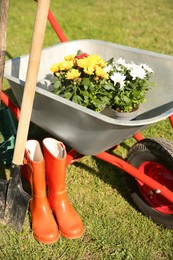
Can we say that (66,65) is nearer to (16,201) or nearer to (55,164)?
(55,164)

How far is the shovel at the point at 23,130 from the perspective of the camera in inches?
70.6

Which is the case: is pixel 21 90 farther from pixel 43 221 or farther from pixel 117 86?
pixel 43 221

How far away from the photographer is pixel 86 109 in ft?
6.10

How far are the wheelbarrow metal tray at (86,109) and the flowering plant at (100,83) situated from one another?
6.1 inches

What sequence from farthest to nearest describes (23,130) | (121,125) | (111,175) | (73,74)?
(111,175), (73,74), (23,130), (121,125)

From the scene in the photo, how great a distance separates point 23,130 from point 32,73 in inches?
11.5

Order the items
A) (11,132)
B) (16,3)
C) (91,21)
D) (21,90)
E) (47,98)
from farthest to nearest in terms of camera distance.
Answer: (16,3)
(91,21)
(11,132)
(21,90)
(47,98)

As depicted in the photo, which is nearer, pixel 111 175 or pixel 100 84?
pixel 100 84

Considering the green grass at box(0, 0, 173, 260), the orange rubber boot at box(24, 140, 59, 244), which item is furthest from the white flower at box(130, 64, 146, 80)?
the green grass at box(0, 0, 173, 260)

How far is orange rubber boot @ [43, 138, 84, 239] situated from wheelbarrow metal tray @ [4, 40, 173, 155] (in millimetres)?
64

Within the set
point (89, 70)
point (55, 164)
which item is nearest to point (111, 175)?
point (55, 164)

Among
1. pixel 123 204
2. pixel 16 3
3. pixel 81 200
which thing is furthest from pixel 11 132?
pixel 16 3

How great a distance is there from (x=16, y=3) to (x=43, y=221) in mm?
4673

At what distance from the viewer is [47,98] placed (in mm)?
1980
